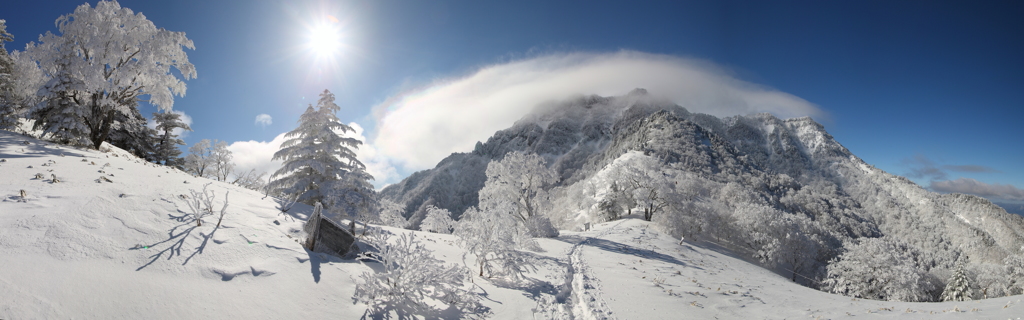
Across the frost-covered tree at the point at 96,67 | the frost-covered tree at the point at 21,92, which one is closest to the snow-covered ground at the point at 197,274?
the frost-covered tree at the point at 96,67

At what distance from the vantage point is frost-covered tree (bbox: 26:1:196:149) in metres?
13.7

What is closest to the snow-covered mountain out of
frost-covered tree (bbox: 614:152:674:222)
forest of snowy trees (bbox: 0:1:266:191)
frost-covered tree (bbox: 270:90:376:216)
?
frost-covered tree (bbox: 614:152:674:222)

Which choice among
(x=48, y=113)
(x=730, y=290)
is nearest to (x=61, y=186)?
(x=48, y=113)

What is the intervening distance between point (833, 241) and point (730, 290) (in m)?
34.7

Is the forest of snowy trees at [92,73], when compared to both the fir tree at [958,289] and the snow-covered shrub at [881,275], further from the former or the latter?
the fir tree at [958,289]

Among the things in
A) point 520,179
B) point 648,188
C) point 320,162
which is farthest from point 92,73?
point 648,188

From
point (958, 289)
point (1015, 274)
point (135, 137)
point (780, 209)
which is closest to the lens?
point (958, 289)

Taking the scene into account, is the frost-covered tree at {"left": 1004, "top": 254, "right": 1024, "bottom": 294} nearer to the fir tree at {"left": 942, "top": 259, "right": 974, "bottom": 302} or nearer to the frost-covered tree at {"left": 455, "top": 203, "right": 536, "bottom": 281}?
the fir tree at {"left": 942, "top": 259, "right": 974, "bottom": 302}

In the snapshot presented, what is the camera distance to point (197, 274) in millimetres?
5246

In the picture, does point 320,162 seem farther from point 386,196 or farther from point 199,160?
point 199,160

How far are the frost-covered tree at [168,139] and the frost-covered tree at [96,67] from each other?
37.8 feet

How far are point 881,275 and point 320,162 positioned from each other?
109 feet

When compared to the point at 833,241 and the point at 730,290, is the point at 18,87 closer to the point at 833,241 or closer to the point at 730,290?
the point at 730,290

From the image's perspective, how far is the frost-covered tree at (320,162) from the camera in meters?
15.3
